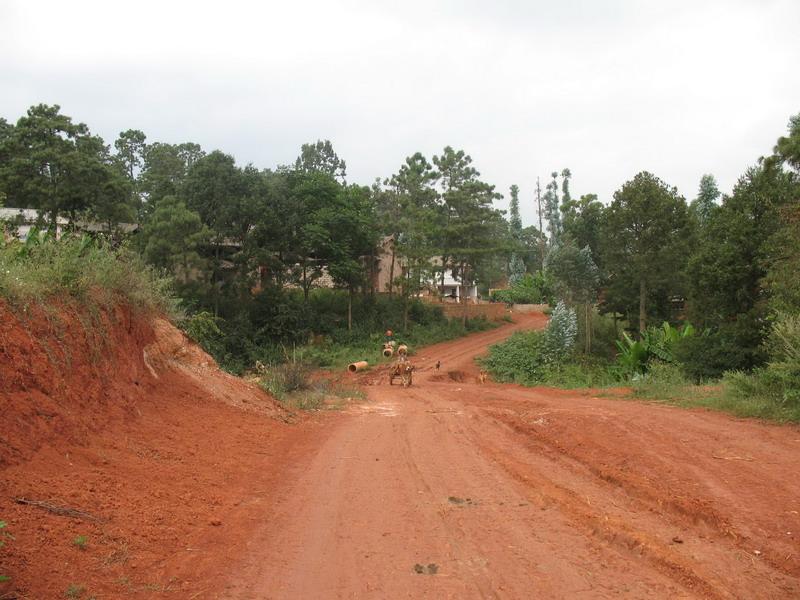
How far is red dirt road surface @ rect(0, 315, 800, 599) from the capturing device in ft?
16.5

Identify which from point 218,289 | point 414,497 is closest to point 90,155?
point 218,289

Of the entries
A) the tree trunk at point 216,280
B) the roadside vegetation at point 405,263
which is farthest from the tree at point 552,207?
the tree trunk at point 216,280

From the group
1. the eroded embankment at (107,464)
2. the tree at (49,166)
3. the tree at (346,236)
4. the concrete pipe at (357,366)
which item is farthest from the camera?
the tree at (346,236)

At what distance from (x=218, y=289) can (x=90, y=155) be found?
9808 mm

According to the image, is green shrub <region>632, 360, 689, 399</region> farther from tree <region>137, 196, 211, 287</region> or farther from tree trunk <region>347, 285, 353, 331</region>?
tree <region>137, 196, 211, 287</region>

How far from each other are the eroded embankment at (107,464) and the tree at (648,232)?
23.5 m

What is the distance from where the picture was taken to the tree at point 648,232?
3014 cm

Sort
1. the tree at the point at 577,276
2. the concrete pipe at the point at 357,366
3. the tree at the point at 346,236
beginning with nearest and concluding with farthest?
the concrete pipe at the point at 357,366, the tree at the point at 577,276, the tree at the point at 346,236

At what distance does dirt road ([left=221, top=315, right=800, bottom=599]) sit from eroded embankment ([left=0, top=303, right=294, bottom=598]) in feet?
2.21

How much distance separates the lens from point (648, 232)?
30391mm

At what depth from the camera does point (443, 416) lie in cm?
1519

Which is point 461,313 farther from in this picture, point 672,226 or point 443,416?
point 443,416

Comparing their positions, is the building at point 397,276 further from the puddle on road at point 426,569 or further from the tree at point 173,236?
the puddle on road at point 426,569

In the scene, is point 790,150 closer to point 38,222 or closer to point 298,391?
point 298,391
